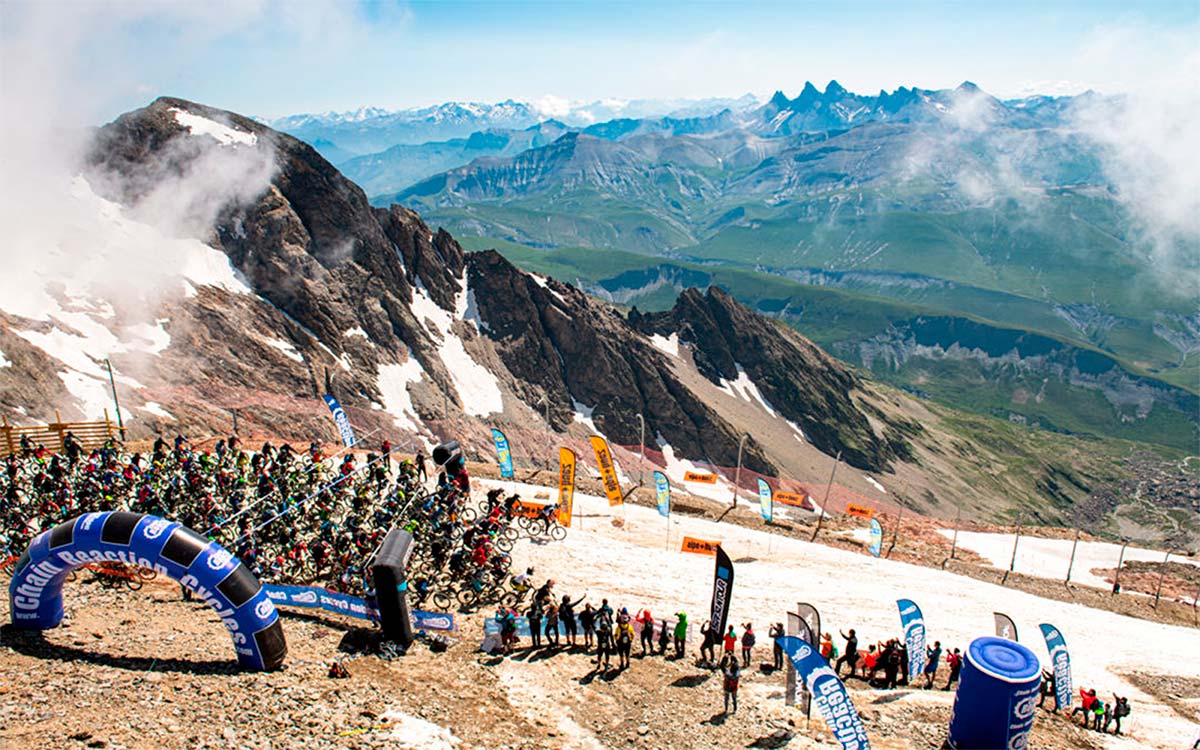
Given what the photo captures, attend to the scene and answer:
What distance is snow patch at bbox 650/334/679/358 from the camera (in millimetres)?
164275

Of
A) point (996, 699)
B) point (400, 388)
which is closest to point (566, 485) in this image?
point (996, 699)

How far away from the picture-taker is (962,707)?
1697 cm

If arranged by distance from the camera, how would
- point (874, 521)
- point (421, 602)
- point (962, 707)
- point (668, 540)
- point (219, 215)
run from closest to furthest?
point (962, 707) < point (421, 602) < point (668, 540) < point (874, 521) < point (219, 215)

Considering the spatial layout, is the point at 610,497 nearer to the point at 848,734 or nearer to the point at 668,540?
the point at 668,540

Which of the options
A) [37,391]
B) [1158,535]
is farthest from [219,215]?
[1158,535]

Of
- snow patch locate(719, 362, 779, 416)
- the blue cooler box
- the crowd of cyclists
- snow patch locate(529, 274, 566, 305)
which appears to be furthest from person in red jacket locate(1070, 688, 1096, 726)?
snow patch locate(719, 362, 779, 416)

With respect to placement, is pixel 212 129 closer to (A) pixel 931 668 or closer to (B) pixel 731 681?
(B) pixel 731 681

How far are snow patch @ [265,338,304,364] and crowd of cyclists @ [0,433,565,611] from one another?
182 feet

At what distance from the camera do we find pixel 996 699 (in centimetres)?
1636

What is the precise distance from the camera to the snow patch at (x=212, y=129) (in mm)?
104188

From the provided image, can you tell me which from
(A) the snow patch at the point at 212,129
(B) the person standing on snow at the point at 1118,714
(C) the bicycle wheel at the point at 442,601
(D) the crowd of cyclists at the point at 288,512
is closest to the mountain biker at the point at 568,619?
(D) the crowd of cyclists at the point at 288,512

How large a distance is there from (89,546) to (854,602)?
32.9 m

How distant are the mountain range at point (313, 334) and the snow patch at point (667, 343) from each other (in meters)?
1.06

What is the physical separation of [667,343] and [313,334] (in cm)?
9124
